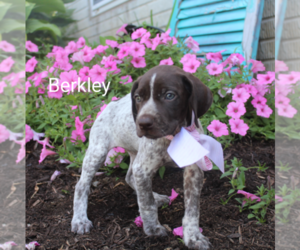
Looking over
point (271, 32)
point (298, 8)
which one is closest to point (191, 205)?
point (298, 8)

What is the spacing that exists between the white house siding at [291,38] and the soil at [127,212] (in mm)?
A: 960

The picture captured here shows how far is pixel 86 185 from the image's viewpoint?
8.54ft

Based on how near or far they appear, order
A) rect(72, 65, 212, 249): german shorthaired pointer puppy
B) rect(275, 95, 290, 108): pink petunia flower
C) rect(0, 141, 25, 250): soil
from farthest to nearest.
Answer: rect(275, 95, 290, 108): pink petunia flower
rect(0, 141, 25, 250): soil
rect(72, 65, 212, 249): german shorthaired pointer puppy

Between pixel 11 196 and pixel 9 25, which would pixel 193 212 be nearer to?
pixel 11 196

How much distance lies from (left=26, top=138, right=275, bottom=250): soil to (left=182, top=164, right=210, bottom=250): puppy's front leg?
0.36ft

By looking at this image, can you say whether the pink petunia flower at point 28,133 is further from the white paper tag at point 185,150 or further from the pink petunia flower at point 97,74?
the white paper tag at point 185,150

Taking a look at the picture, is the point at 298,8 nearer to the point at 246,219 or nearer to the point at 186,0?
the point at 186,0

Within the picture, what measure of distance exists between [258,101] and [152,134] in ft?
6.70

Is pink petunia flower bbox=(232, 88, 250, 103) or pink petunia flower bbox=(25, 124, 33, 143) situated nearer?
pink petunia flower bbox=(232, 88, 250, 103)

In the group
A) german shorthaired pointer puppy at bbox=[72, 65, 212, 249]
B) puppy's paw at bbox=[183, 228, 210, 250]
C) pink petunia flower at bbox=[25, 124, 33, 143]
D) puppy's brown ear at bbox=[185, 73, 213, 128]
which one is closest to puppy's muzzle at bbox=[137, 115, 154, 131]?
german shorthaired pointer puppy at bbox=[72, 65, 212, 249]

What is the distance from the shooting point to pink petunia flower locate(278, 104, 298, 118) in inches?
115

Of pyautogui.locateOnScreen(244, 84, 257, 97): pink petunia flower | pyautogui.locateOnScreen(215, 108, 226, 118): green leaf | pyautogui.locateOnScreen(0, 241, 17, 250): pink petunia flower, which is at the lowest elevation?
pyautogui.locateOnScreen(0, 241, 17, 250): pink petunia flower

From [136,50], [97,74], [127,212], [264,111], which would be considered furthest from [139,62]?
[127,212]

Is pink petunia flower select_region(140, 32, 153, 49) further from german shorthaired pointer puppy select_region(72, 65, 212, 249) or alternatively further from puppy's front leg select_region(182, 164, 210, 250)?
puppy's front leg select_region(182, 164, 210, 250)
